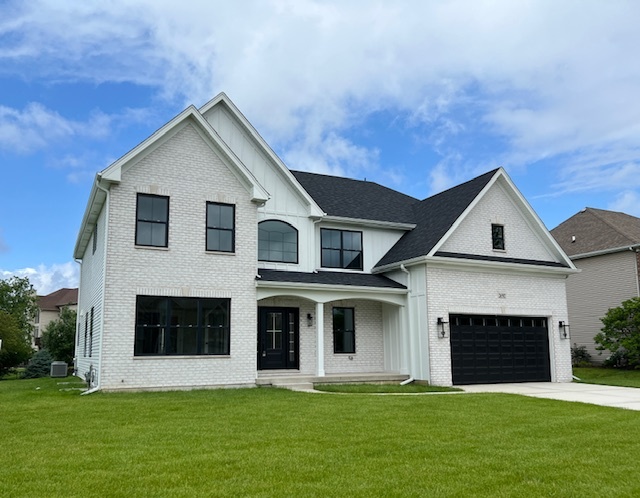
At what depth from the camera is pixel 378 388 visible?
16719mm

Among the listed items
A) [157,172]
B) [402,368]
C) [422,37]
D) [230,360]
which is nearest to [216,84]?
[157,172]

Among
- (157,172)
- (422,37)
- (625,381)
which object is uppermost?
(422,37)

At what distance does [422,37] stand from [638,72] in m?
8.23

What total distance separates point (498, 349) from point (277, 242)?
28.0 feet

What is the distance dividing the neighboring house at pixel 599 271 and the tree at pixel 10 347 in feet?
92.8

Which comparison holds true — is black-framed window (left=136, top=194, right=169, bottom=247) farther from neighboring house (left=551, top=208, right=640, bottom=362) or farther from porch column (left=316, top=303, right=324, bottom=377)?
neighboring house (left=551, top=208, right=640, bottom=362)

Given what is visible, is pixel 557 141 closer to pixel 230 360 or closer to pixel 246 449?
pixel 230 360

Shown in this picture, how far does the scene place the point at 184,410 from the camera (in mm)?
11461

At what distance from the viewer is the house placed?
16078 millimetres

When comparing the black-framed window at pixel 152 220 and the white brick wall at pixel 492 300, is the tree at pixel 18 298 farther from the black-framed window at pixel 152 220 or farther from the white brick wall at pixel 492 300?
the white brick wall at pixel 492 300

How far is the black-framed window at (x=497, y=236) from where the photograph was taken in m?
21.0

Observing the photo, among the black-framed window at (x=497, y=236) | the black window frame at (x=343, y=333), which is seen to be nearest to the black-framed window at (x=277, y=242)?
the black window frame at (x=343, y=333)

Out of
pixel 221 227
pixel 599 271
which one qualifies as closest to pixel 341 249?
pixel 221 227

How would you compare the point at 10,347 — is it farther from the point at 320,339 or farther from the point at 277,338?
the point at 320,339
